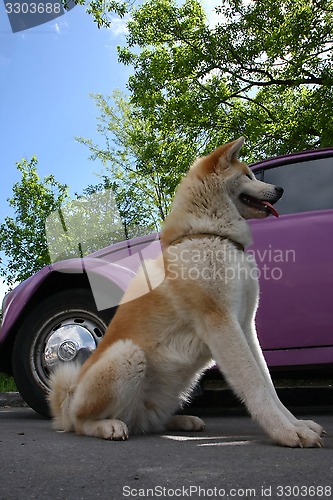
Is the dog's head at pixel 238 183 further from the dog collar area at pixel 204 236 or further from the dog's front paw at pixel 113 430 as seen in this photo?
the dog's front paw at pixel 113 430

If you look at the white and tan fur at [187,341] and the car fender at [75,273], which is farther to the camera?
the car fender at [75,273]

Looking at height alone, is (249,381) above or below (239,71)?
below

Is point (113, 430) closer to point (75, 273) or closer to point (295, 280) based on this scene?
point (75, 273)

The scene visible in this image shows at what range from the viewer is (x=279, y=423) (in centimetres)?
277

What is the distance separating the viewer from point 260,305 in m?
4.33

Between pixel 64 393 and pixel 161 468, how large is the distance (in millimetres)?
1246

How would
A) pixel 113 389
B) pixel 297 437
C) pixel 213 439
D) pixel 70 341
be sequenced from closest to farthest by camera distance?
pixel 297 437 → pixel 113 389 → pixel 213 439 → pixel 70 341

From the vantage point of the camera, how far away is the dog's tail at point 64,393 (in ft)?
10.8

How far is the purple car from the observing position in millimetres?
4246

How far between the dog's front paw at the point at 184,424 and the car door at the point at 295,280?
102 centimetres

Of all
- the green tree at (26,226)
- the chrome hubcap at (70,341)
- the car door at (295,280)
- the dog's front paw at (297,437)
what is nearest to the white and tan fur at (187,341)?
the dog's front paw at (297,437)

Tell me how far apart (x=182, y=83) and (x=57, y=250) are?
11400 millimetres

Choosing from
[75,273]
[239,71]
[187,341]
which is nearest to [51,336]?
[75,273]


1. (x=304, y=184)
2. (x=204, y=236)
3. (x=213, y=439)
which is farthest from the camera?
(x=304, y=184)
